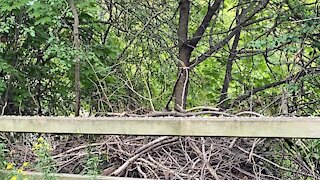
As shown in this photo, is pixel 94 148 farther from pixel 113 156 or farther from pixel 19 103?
pixel 19 103

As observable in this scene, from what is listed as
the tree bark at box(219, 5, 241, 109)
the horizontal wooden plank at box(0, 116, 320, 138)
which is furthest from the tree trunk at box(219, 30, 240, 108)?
the horizontal wooden plank at box(0, 116, 320, 138)

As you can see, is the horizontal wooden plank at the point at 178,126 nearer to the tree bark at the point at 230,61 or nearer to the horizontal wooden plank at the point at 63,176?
the horizontal wooden plank at the point at 63,176

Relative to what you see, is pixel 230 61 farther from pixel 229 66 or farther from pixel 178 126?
pixel 178 126

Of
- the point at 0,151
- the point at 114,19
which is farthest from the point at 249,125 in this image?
the point at 114,19

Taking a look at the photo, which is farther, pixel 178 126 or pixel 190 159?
pixel 190 159

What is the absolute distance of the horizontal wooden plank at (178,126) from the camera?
2.19m

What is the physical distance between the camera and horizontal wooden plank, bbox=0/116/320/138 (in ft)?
7.18

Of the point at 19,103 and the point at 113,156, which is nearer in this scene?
the point at 113,156

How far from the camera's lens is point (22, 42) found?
508 cm

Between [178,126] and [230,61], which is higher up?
[230,61]

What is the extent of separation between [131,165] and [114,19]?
126 inches

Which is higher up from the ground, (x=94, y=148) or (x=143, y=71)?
(x=143, y=71)

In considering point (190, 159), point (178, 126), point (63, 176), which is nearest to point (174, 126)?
point (178, 126)

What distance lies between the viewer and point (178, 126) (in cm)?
245
